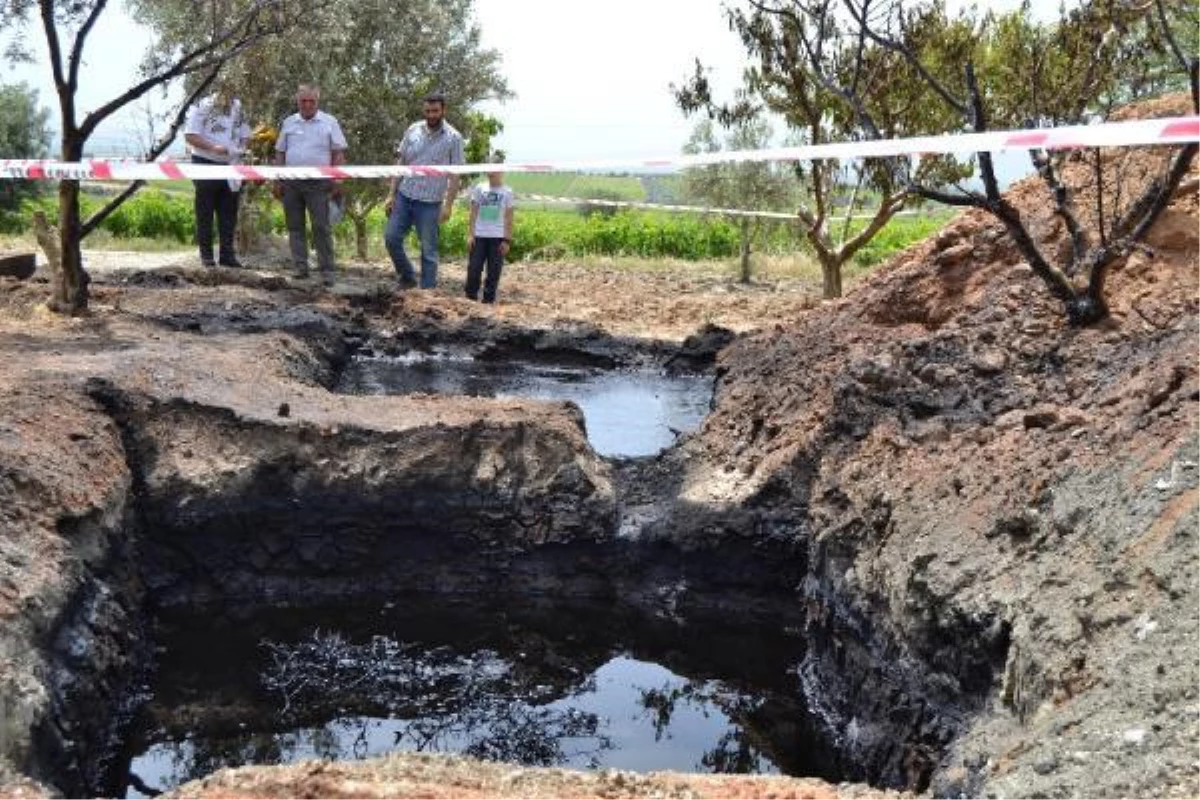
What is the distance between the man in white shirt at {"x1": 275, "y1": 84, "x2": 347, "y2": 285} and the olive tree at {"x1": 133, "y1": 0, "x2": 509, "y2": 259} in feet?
4.67

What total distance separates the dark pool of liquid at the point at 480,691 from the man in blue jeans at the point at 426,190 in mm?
6682

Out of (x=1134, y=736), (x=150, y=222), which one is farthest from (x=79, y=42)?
(x=150, y=222)

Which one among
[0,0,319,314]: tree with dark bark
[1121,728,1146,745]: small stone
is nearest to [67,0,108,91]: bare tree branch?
[0,0,319,314]: tree with dark bark

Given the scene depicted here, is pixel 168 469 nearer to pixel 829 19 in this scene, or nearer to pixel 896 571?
pixel 896 571

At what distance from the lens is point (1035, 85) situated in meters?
7.08

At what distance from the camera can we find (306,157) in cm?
1281

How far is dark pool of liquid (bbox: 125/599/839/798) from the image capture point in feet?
17.5

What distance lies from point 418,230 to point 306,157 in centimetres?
132

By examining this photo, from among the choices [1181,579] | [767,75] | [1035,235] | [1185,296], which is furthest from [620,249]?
[1181,579]

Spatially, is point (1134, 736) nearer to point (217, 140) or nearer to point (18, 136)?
point (217, 140)

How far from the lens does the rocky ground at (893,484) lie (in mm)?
3736

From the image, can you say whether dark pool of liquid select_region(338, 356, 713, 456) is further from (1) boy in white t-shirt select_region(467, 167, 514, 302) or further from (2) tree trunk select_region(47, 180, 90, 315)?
(2) tree trunk select_region(47, 180, 90, 315)

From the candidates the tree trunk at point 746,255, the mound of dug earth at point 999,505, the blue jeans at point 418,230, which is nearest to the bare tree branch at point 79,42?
the blue jeans at point 418,230

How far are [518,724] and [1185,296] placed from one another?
159 inches
